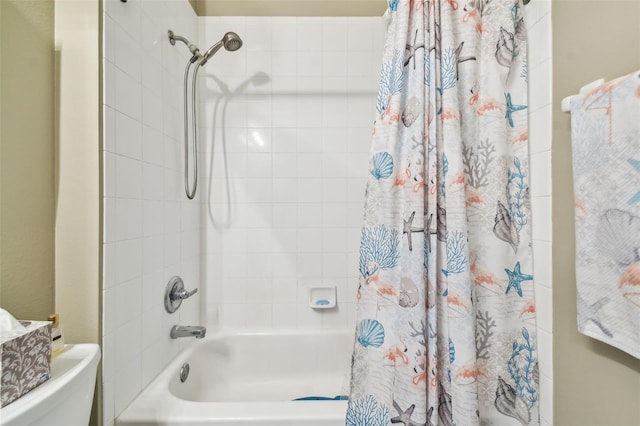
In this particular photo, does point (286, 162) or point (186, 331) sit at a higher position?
point (286, 162)

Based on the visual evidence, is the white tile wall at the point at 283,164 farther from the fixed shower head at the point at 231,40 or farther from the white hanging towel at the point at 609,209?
the white hanging towel at the point at 609,209

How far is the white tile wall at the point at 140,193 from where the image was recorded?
36.2 inches

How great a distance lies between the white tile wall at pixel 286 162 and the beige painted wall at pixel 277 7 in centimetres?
5

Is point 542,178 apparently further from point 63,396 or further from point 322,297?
point 63,396

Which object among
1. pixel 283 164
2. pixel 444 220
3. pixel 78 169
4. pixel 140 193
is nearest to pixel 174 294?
pixel 140 193

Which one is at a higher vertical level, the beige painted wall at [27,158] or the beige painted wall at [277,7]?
the beige painted wall at [277,7]

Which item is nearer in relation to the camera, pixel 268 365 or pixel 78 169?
pixel 78 169

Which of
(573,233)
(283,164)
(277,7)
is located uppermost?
(277,7)

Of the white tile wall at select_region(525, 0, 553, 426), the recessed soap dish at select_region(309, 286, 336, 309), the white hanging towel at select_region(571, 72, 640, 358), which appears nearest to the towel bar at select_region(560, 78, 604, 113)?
the white hanging towel at select_region(571, 72, 640, 358)

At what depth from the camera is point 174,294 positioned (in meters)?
1.30

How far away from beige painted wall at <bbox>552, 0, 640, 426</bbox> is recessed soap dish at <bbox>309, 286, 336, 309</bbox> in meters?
0.98

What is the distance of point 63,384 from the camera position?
61 cm

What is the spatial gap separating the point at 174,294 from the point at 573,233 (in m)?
1.41

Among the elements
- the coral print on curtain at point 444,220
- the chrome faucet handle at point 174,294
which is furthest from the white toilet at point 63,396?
the coral print on curtain at point 444,220
